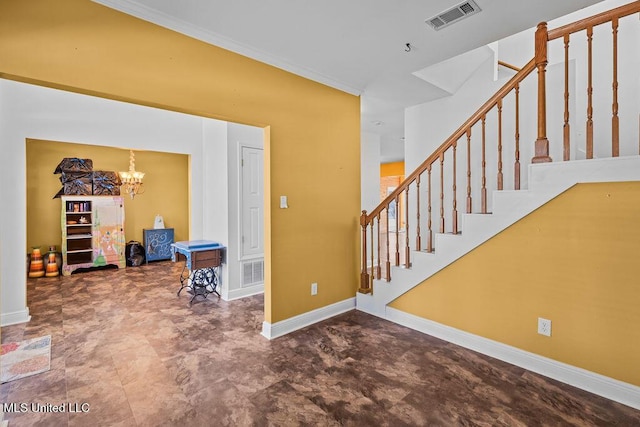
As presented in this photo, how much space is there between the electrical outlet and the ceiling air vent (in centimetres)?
242

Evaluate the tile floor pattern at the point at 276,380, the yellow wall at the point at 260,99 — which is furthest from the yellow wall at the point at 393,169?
the tile floor pattern at the point at 276,380

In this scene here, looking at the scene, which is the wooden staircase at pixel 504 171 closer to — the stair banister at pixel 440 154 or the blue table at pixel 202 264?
the stair banister at pixel 440 154

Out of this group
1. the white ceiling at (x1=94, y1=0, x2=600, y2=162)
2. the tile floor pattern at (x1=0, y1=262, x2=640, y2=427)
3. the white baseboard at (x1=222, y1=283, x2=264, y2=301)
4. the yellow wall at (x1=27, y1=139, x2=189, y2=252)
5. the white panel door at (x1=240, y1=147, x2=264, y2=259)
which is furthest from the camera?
the yellow wall at (x1=27, y1=139, x2=189, y2=252)

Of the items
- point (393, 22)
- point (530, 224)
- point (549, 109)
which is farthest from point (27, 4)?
point (549, 109)

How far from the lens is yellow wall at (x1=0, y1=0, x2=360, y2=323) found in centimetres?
189

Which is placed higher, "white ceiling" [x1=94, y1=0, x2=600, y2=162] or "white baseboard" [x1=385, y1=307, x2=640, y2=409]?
"white ceiling" [x1=94, y1=0, x2=600, y2=162]

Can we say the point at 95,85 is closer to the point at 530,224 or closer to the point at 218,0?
the point at 218,0

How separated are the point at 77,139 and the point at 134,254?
2.67 m

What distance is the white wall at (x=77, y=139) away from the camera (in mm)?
3512

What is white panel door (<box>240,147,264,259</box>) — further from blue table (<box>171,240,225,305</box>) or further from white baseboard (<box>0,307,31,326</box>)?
white baseboard (<box>0,307,31,326</box>)

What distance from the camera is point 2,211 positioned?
11.5ft

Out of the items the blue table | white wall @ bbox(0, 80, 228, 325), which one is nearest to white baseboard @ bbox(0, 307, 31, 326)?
white wall @ bbox(0, 80, 228, 325)

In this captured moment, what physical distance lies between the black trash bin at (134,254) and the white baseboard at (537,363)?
5.90 m

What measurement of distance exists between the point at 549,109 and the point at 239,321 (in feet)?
13.4
